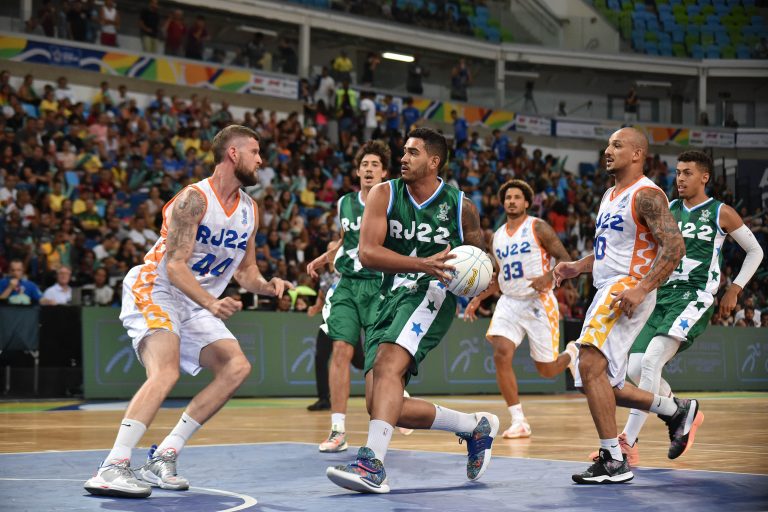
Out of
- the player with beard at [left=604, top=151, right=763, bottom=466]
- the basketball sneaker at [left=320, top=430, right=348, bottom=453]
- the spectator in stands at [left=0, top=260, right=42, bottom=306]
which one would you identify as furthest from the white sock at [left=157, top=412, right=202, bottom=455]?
the spectator in stands at [left=0, top=260, right=42, bottom=306]

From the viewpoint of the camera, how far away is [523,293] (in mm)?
11867

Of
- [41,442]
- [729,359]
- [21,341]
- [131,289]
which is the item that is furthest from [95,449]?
[729,359]

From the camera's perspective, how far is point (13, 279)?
16703mm

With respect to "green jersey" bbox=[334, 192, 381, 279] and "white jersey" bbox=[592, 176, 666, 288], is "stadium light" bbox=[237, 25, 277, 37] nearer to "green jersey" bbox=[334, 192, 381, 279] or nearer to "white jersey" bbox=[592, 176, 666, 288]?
"green jersey" bbox=[334, 192, 381, 279]

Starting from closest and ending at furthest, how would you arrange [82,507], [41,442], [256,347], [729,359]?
[82,507] → [41,442] → [256,347] → [729,359]

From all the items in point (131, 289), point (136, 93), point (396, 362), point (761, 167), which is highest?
point (136, 93)

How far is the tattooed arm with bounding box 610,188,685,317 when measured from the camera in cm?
732

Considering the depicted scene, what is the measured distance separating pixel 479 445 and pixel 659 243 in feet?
6.23

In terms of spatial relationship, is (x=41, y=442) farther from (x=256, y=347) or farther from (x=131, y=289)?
(x=256, y=347)

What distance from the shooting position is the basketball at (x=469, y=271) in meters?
6.79

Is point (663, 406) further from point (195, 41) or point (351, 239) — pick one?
point (195, 41)

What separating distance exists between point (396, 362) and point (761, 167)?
19305mm

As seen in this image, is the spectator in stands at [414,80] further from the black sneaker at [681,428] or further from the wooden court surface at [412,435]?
the black sneaker at [681,428]

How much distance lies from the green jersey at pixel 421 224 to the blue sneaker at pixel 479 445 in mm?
1128
